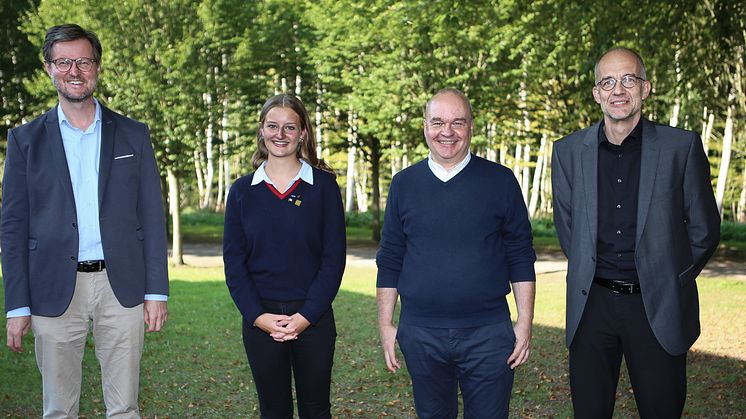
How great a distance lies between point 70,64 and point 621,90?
2.97m

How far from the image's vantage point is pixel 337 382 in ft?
29.4

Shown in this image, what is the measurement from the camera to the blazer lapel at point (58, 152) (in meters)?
4.53

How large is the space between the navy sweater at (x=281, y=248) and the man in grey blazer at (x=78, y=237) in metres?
0.50

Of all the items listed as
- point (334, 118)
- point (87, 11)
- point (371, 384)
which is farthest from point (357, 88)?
point (371, 384)

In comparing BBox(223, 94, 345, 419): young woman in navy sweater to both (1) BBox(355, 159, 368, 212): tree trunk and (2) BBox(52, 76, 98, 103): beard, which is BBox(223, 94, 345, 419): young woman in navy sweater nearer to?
(2) BBox(52, 76, 98, 103): beard

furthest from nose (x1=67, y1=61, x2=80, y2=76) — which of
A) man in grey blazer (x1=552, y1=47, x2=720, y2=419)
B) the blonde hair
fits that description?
man in grey blazer (x1=552, y1=47, x2=720, y2=419)

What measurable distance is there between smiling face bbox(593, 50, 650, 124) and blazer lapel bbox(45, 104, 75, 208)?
2.91 metres

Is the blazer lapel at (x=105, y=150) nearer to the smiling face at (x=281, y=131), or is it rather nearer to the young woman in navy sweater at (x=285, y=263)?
the young woman in navy sweater at (x=285, y=263)

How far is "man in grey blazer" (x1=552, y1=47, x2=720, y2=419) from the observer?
14.5ft

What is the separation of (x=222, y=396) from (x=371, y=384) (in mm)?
1565

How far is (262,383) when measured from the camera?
4629 millimetres

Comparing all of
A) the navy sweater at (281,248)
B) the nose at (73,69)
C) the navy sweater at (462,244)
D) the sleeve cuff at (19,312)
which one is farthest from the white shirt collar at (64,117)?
the navy sweater at (462,244)

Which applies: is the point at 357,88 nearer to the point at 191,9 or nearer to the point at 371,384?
the point at 191,9

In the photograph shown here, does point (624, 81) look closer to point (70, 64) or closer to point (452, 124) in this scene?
point (452, 124)
